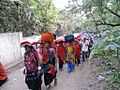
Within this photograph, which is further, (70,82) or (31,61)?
(70,82)

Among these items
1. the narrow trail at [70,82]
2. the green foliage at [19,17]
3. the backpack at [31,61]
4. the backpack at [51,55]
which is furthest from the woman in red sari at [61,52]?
the green foliage at [19,17]

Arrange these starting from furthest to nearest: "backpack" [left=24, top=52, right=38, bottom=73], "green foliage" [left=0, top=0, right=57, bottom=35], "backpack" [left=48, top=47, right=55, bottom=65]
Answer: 1. "green foliage" [left=0, top=0, right=57, bottom=35]
2. "backpack" [left=48, top=47, right=55, bottom=65]
3. "backpack" [left=24, top=52, right=38, bottom=73]

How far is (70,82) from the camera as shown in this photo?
12875 mm

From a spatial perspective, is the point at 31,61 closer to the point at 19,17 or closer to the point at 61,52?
the point at 61,52

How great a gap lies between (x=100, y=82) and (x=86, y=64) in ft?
22.2

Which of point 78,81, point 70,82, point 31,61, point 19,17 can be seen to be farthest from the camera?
point 19,17

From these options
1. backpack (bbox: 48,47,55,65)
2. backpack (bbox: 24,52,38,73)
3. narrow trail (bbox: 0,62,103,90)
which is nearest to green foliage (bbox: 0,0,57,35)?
narrow trail (bbox: 0,62,103,90)

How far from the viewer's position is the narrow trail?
11834mm

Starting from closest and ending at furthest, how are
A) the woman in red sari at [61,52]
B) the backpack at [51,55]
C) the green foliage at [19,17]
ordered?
the backpack at [51,55], the woman in red sari at [61,52], the green foliage at [19,17]

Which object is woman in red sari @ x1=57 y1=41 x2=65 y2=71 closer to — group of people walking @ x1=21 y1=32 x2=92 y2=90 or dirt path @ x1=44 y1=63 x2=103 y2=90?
dirt path @ x1=44 y1=63 x2=103 y2=90

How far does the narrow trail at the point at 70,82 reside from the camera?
11834mm

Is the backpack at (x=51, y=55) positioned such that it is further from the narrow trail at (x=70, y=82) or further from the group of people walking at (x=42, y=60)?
the narrow trail at (x=70, y=82)

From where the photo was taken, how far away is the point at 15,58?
70.1ft

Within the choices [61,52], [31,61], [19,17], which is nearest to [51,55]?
[31,61]
